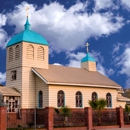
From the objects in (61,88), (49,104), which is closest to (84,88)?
(61,88)

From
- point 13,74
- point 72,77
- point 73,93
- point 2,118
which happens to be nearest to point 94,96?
point 73,93

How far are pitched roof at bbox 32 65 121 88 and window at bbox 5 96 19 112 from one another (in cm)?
390

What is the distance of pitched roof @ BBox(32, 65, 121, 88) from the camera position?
32.2 metres

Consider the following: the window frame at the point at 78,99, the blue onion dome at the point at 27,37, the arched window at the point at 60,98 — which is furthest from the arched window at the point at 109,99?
the blue onion dome at the point at 27,37

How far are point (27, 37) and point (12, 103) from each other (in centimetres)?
803

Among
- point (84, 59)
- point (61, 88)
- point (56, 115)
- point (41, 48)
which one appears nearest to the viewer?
point (56, 115)

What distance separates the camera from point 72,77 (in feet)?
115

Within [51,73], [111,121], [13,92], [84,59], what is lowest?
[111,121]

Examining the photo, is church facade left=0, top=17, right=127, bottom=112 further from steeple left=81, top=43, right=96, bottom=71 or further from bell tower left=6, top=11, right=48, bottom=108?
steeple left=81, top=43, right=96, bottom=71

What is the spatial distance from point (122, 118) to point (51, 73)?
9.68 metres

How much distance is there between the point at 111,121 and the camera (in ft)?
115

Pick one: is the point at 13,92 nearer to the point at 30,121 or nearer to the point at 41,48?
the point at 30,121

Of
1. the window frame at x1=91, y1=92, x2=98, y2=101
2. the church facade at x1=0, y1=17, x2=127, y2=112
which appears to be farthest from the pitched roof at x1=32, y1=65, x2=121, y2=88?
the window frame at x1=91, y1=92, x2=98, y2=101

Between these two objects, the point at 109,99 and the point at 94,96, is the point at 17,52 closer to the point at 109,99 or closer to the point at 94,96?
the point at 94,96
